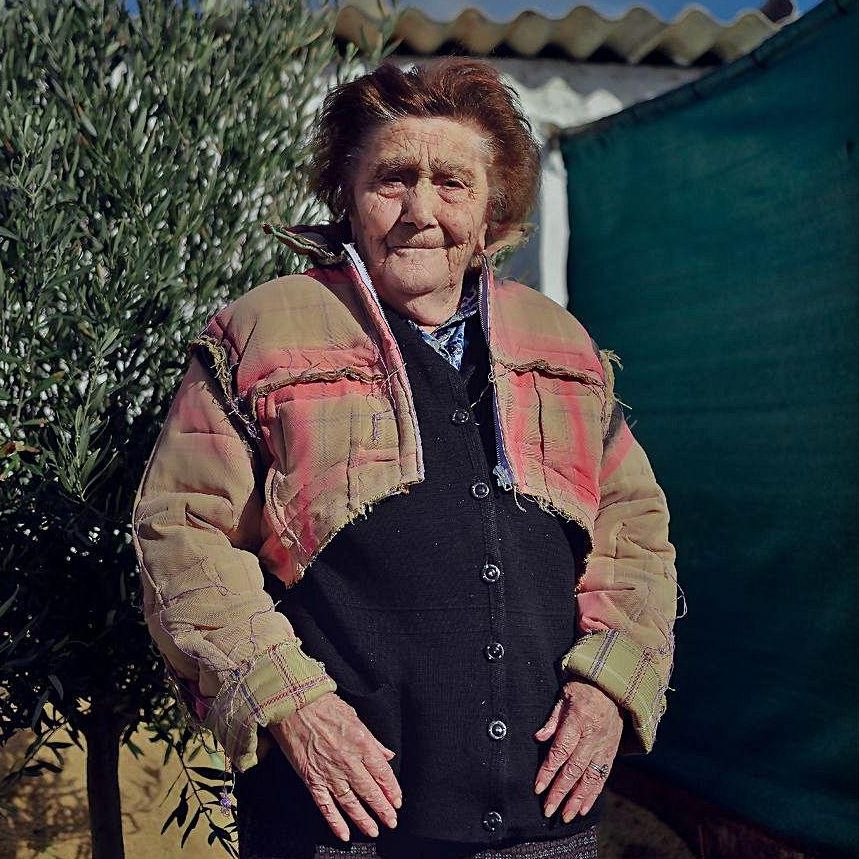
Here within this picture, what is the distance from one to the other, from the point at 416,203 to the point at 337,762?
1087 millimetres

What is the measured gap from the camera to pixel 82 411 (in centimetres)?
273

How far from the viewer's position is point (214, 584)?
200 centimetres

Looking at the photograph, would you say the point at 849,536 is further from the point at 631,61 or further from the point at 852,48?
the point at 631,61

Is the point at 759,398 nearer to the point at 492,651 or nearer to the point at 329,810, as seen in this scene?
the point at 492,651

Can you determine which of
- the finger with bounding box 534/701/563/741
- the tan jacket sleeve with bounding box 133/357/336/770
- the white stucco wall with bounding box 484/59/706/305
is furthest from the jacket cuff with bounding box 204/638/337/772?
the white stucco wall with bounding box 484/59/706/305

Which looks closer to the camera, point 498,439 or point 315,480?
point 315,480

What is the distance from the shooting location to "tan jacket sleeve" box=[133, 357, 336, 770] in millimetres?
1950

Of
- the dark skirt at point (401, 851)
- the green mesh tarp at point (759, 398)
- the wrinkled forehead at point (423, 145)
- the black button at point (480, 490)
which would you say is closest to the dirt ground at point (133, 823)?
the green mesh tarp at point (759, 398)

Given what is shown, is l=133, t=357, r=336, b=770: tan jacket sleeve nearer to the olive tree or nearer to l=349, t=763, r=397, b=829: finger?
l=349, t=763, r=397, b=829: finger

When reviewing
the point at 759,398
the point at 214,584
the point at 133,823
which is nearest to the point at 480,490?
the point at 214,584

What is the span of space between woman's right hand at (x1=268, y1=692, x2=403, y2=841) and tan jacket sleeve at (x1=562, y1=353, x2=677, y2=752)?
17.4 inches

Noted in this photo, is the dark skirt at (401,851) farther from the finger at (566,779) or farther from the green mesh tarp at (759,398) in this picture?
the green mesh tarp at (759,398)

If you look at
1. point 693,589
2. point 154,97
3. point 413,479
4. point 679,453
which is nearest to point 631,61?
point 679,453

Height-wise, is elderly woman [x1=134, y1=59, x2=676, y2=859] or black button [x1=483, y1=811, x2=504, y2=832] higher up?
elderly woman [x1=134, y1=59, x2=676, y2=859]
